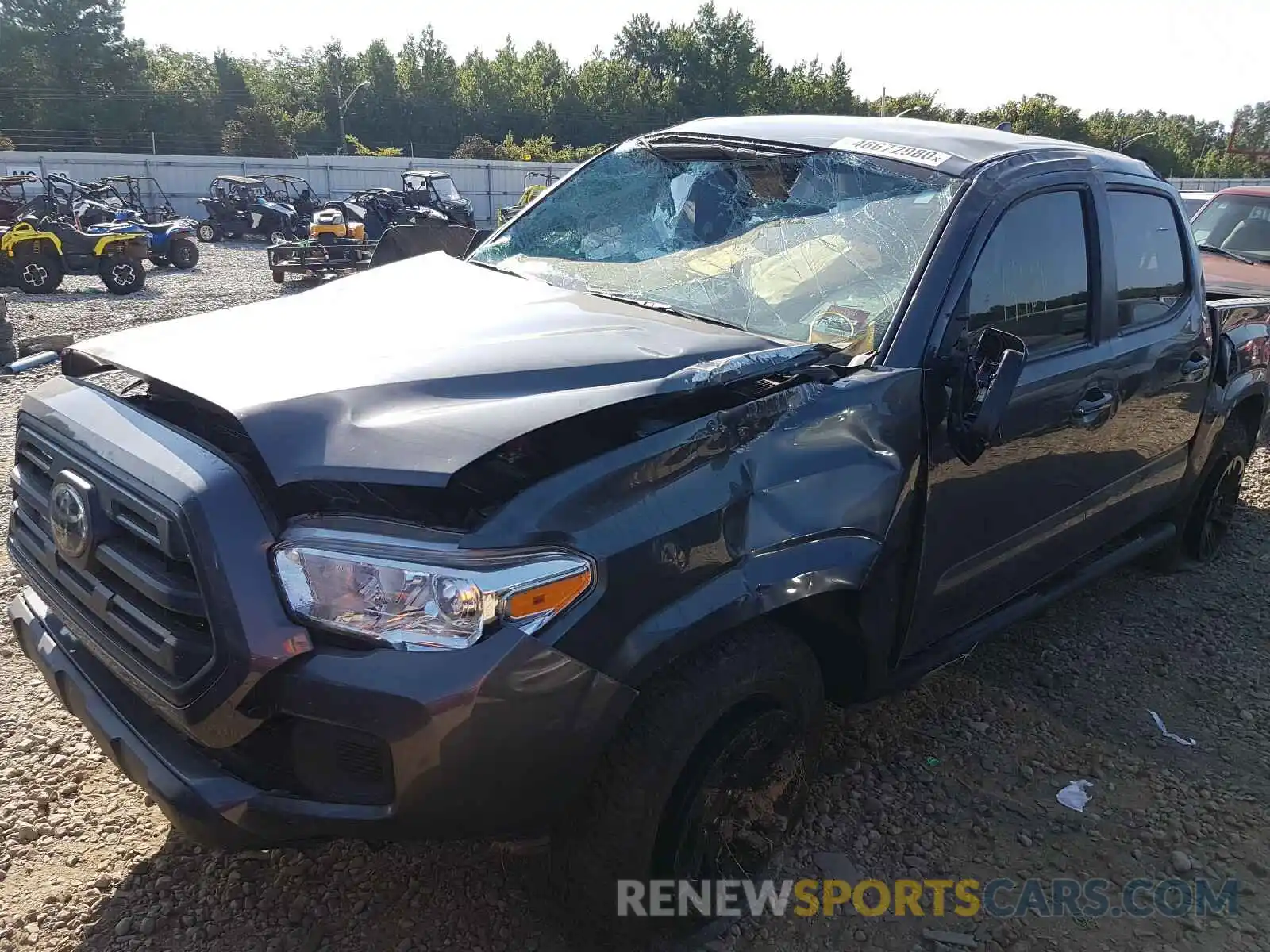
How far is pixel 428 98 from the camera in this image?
68.9 metres

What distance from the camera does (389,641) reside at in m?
1.77

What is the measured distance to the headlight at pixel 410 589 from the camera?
5.76ft

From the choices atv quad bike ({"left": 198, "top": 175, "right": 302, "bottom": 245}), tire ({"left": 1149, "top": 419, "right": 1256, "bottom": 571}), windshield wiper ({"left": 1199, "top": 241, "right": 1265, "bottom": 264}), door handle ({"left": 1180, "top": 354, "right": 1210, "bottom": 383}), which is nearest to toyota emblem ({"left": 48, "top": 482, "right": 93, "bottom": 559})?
door handle ({"left": 1180, "top": 354, "right": 1210, "bottom": 383})

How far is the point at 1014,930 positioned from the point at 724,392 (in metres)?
1.66

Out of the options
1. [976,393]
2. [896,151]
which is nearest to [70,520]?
[976,393]

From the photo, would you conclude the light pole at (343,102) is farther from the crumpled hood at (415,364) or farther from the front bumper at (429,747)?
the front bumper at (429,747)

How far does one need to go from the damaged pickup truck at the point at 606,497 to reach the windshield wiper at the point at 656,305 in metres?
0.01

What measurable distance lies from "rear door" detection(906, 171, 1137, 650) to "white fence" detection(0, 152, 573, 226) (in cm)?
3118

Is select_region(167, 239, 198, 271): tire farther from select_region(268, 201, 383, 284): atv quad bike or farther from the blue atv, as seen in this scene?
select_region(268, 201, 383, 284): atv quad bike

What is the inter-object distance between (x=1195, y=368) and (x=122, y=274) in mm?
15675

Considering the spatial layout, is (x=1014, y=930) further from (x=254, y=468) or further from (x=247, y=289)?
(x=247, y=289)

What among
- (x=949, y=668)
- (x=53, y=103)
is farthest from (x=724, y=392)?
(x=53, y=103)

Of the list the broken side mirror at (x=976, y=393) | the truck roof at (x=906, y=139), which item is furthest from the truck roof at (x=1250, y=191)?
the broken side mirror at (x=976, y=393)

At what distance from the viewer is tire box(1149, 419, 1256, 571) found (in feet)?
14.8
